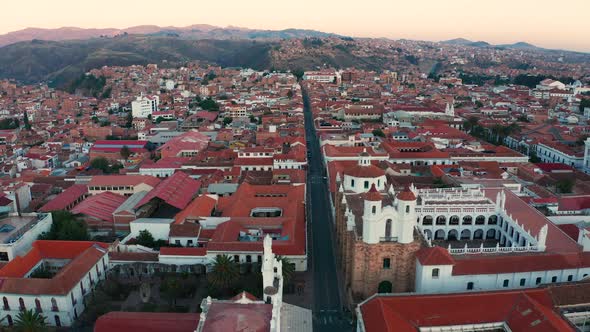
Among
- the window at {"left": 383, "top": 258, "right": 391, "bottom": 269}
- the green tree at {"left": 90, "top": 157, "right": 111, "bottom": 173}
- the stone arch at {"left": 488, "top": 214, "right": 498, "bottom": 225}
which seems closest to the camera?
the window at {"left": 383, "top": 258, "right": 391, "bottom": 269}

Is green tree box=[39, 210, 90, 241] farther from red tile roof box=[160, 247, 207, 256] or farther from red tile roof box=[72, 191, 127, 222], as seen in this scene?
red tile roof box=[160, 247, 207, 256]

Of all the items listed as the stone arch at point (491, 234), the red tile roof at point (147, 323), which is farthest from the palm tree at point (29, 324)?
the stone arch at point (491, 234)

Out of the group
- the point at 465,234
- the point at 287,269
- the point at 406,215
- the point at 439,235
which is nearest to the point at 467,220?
the point at 465,234

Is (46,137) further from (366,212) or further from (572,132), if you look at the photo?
(572,132)

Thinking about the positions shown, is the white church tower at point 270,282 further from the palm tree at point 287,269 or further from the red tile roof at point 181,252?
the red tile roof at point 181,252

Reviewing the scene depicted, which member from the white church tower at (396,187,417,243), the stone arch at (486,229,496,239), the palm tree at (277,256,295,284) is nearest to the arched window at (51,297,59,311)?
the palm tree at (277,256,295,284)
